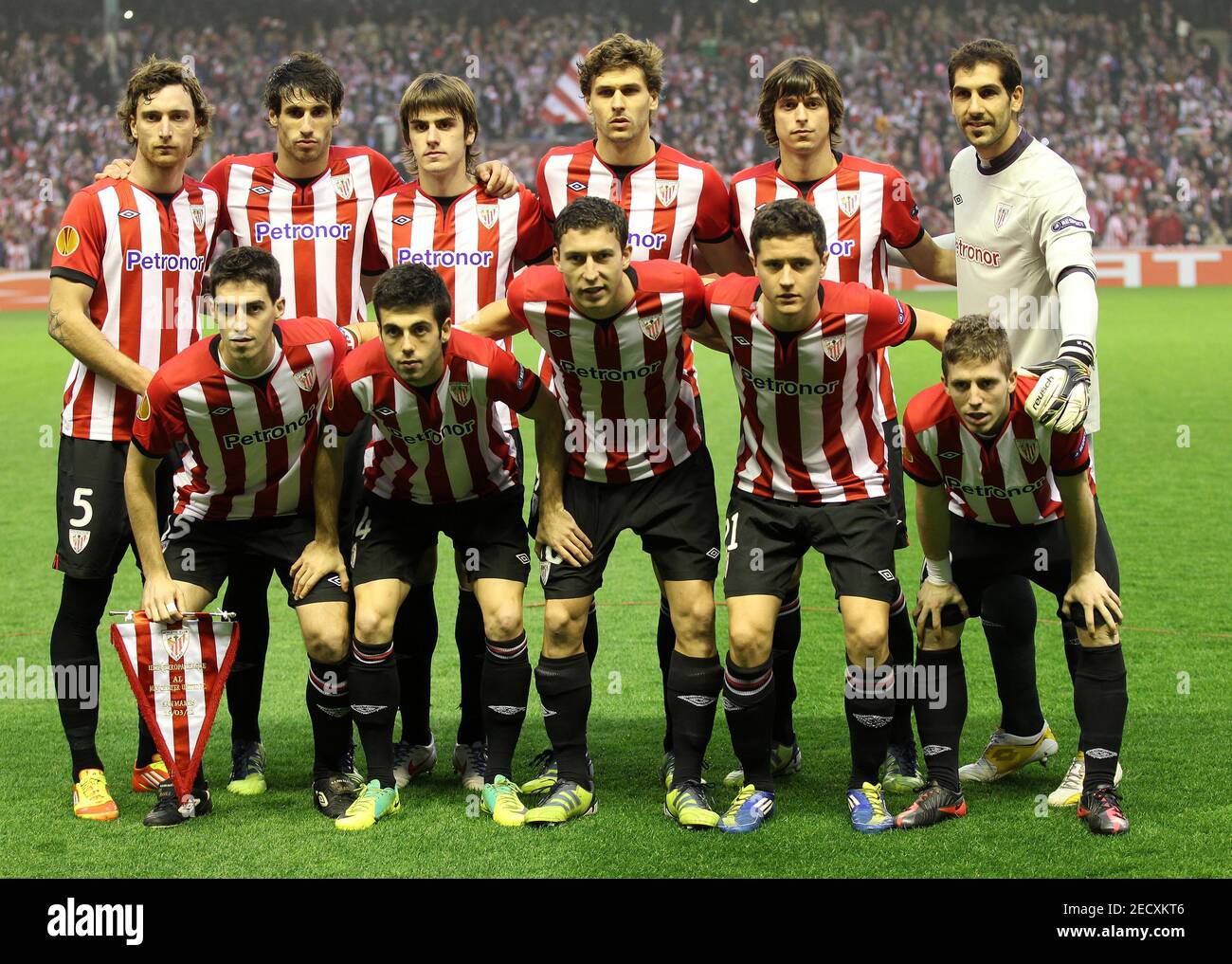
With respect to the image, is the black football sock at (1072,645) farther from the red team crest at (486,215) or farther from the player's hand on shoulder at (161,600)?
the player's hand on shoulder at (161,600)

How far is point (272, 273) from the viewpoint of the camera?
4254 millimetres

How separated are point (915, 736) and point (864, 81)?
25915 mm

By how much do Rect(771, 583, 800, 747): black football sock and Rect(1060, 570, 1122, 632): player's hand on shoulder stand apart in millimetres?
932

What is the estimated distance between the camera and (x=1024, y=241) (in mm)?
4527

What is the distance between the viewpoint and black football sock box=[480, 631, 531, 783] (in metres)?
4.38

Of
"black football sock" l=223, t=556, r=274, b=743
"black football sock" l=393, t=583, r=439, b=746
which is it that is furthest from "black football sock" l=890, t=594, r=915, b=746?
"black football sock" l=223, t=556, r=274, b=743

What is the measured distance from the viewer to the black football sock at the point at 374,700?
4320 millimetres

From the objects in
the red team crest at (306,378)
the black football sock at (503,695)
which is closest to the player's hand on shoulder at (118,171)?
the red team crest at (306,378)

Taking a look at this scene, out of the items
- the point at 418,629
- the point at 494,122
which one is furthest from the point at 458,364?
the point at 494,122

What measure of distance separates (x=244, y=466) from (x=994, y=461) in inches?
89.3

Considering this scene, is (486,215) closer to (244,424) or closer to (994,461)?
(244,424)

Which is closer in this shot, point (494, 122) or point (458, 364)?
point (458, 364)

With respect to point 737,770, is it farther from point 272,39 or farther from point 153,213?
point 272,39

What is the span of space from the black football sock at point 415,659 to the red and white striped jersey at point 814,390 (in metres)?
1.21
